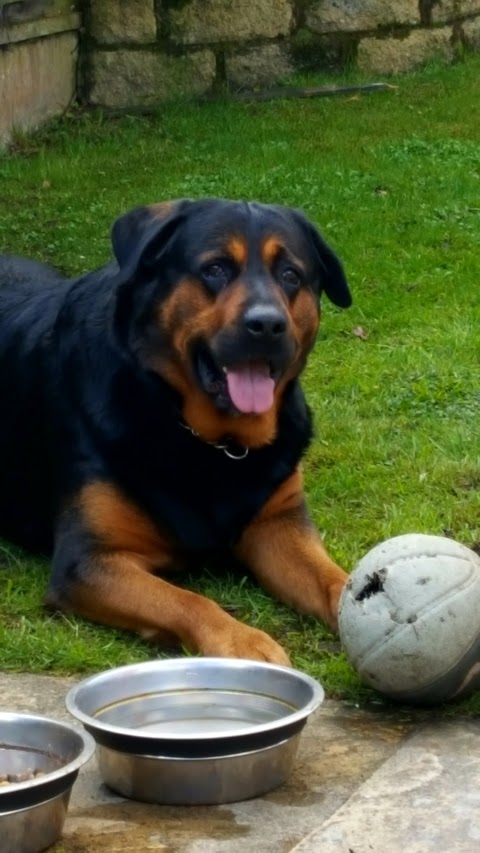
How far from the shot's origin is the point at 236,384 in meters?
4.57

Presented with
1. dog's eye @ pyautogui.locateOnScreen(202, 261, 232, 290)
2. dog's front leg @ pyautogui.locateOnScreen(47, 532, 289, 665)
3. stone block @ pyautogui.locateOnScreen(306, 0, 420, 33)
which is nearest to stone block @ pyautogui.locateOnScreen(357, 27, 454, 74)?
stone block @ pyautogui.locateOnScreen(306, 0, 420, 33)

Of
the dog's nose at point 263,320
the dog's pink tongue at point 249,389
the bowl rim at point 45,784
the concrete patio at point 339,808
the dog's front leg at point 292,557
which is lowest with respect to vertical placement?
the dog's front leg at point 292,557

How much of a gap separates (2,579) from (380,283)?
401cm

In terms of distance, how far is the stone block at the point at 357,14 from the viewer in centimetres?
1319

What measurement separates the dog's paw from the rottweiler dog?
Result: 0.17 meters

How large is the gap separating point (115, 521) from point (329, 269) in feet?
3.71

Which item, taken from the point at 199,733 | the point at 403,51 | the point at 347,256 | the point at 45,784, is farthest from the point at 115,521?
the point at 403,51

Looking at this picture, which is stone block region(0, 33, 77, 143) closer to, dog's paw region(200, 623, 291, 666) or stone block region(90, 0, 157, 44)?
stone block region(90, 0, 157, 44)

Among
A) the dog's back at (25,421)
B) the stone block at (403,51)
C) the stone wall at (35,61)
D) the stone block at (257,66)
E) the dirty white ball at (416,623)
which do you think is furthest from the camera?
the stone block at (403,51)

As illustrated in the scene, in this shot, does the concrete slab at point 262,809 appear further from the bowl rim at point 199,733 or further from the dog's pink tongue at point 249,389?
the dog's pink tongue at point 249,389

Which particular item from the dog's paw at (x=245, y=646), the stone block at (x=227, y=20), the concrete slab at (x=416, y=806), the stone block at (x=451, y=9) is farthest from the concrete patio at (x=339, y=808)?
the stone block at (x=451, y=9)

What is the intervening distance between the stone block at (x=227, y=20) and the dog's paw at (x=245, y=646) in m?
9.36

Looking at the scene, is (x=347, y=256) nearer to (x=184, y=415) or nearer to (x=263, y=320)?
(x=184, y=415)

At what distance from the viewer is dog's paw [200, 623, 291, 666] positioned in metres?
3.99
